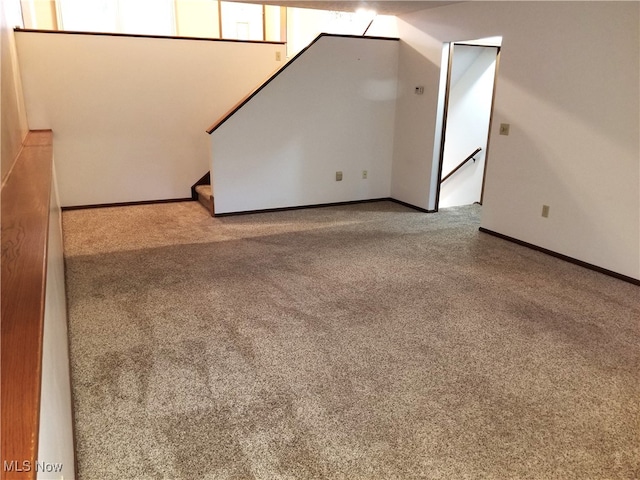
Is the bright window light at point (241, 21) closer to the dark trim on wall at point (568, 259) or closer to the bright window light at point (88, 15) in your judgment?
the bright window light at point (88, 15)

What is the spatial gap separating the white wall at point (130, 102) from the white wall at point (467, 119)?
2.29 m

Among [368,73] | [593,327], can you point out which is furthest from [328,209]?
[593,327]

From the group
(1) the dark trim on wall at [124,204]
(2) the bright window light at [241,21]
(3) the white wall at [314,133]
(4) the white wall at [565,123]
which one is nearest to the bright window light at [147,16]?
(2) the bright window light at [241,21]

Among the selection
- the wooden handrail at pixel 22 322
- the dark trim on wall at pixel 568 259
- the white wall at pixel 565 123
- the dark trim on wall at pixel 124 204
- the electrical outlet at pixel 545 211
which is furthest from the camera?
the dark trim on wall at pixel 124 204

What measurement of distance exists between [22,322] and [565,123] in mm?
4125

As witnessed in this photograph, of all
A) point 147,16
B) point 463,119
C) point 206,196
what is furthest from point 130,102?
point 463,119

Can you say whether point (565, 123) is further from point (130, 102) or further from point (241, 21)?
→ point (241, 21)

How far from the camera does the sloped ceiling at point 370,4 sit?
4.70 metres

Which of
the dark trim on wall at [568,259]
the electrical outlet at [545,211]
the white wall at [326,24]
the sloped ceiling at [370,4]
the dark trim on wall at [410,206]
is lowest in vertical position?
the dark trim on wall at [568,259]

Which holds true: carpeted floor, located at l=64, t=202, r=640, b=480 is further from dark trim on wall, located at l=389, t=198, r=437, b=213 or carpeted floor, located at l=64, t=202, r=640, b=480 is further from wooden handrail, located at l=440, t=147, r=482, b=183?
wooden handrail, located at l=440, t=147, r=482, b=183

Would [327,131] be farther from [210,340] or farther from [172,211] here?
[210,340]

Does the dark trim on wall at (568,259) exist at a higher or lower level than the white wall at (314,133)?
lower

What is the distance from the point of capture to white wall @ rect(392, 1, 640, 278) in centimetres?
350

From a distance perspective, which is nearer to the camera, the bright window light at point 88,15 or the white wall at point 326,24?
the white wall at point 326,24
